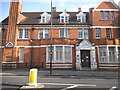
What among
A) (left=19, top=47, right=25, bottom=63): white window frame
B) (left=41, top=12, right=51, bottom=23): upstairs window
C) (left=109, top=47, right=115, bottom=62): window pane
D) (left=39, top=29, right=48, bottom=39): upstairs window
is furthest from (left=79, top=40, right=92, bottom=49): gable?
(left=19, top=47, right=25, bottom=63): white window frame

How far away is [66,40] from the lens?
749 inches

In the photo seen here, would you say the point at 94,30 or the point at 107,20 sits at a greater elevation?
the point at 107,20

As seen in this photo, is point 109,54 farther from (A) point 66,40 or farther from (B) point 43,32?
(B) point 43,32

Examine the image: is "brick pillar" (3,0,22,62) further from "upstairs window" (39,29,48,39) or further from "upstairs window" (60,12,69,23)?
"upstairs window" (60,12,69,23)

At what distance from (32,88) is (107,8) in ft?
66.0

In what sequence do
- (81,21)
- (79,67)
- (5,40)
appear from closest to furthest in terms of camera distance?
1. (79,67)
2. (5,40)
3. (81,21)

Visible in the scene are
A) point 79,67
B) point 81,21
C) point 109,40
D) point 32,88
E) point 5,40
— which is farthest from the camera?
point 81,21

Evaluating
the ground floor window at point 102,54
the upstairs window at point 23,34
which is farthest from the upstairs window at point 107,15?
the upstairs window at point 23,34

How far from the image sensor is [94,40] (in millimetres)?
20031

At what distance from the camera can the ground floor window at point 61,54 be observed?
730 inches

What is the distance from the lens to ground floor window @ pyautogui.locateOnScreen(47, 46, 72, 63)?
18.5m

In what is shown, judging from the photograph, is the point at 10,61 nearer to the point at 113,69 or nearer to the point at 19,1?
the point at 19,1

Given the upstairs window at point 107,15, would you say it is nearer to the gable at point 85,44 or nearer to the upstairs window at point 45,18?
the gable at point 85,44

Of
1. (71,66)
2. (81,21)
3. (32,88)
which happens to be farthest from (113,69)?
(32,88)
